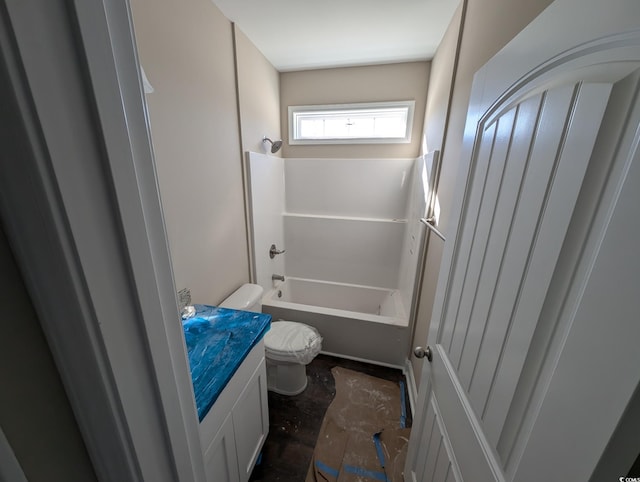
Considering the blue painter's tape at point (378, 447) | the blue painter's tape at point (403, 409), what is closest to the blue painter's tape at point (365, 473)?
the blue painter's tape at point (378, 447)

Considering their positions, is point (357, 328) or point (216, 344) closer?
point (216, 344)

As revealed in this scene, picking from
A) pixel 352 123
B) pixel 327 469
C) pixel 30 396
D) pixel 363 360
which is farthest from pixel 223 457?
pixel 352 123

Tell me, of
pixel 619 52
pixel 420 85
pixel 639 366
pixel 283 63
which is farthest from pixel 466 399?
pixel 283 63

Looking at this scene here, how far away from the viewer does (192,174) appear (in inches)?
52.4

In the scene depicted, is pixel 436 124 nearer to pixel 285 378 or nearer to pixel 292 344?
pixel 292 344

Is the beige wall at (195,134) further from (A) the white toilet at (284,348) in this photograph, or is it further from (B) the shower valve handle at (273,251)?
(B) the shower valve handle at (273,251)

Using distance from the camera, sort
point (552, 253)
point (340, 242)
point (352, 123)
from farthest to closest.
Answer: point (340, 242)
point (352, 123)
point (552, 253)

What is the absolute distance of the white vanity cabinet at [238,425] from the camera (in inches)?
33.0

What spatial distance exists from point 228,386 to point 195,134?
4.17 ft

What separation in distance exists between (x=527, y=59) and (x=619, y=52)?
0.74 ft

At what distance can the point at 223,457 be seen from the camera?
929mm

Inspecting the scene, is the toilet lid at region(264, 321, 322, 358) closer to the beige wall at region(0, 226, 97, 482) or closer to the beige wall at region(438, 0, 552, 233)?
the beige wall at region(438, 0, 552, 233)

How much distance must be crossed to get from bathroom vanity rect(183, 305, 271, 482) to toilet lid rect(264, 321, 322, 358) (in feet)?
1.12

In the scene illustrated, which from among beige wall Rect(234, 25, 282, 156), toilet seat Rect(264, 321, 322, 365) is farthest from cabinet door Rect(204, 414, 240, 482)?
beige wall Rect(234, 25, 282, 156)
